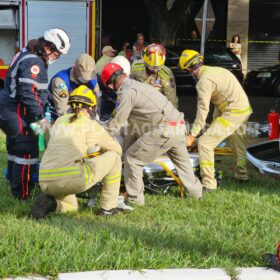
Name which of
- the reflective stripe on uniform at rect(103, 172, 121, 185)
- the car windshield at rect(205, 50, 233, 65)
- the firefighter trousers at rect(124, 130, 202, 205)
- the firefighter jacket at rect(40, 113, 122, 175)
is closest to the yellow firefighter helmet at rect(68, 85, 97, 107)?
the firefighter jacket at rect(40, 113, 122, 175)

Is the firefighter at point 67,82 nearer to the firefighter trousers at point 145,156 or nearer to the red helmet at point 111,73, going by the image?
the red helmet at point 111,73

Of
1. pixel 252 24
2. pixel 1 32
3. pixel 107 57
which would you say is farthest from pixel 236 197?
pixel 252 24

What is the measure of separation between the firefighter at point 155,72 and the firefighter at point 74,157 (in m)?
1.90

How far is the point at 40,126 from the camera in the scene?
6.10m

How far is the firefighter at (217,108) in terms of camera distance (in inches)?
278

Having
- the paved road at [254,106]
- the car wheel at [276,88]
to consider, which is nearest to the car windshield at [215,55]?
the paved road at [254,106]

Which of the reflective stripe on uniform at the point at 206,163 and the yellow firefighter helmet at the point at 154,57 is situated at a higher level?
the yellow firefighter helmet at the point at 154,57

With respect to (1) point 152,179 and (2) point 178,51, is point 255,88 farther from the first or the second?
(1) point 152,179

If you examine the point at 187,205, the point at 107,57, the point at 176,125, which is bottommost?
the point at 187,205

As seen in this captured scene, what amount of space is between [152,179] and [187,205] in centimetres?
64

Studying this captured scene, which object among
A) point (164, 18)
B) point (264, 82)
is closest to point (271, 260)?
point (264, 82)

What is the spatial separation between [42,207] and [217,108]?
2937 millimetres

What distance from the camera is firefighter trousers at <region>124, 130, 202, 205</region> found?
20.9 ft

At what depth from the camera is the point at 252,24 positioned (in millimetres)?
27344
